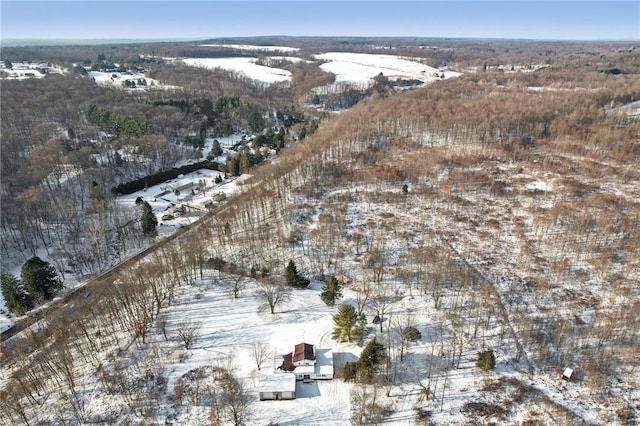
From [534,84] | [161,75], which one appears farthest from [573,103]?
[161,75]

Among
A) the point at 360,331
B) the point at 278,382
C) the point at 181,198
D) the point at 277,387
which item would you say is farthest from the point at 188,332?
the point at 181,198

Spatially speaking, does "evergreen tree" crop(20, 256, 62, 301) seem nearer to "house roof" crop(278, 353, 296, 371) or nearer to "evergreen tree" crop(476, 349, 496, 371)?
"house roof" crop(278, 353, 296, 371)

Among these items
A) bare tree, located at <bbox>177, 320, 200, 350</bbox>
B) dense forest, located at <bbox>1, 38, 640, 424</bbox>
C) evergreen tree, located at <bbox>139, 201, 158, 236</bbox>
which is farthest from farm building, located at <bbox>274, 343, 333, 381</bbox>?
evergreen tree, located at <bbox>139, 201, 158, 236</bbox>

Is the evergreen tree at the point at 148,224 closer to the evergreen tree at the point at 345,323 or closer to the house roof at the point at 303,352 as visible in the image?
the house roof at the point at 303,352

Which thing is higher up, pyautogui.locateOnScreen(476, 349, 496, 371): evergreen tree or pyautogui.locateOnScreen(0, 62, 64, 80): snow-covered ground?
pyautogui.locateOnScreen(0, 62, 64, 80): snow-covered ground

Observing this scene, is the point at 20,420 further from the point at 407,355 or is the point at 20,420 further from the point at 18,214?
the point at 18,214

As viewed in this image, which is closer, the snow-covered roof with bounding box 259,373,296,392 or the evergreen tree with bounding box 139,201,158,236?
the snow-covered roof with bounding box 259,373,296,392
